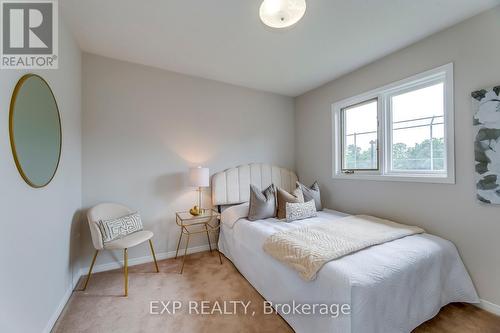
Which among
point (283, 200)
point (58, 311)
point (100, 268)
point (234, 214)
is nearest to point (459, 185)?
point (283, 200)

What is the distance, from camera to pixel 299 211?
2.47 m

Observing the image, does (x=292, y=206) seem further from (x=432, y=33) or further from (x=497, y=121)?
Result: (x=432, y=33)

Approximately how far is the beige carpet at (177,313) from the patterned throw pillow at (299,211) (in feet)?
2.90

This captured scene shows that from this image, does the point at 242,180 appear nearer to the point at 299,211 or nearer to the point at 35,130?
the point at 299,211

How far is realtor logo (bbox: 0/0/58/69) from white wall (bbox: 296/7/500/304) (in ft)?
10.5

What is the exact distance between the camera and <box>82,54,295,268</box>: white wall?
7.80ft

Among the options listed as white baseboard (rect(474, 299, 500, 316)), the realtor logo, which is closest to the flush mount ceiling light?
the realtor logo

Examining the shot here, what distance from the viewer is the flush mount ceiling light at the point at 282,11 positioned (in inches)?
A: 51.8

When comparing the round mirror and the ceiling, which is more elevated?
the ceiling

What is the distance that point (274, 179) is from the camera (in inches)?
135

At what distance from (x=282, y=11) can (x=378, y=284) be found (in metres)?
1.84

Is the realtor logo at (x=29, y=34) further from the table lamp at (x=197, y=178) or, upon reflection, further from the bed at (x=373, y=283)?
the bed at (x=373, y=283)

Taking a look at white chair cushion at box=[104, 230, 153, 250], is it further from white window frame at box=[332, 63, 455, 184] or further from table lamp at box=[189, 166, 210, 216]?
white window frame at box=[332, 63, 455, 184]

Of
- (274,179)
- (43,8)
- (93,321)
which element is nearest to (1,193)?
(93,321)
